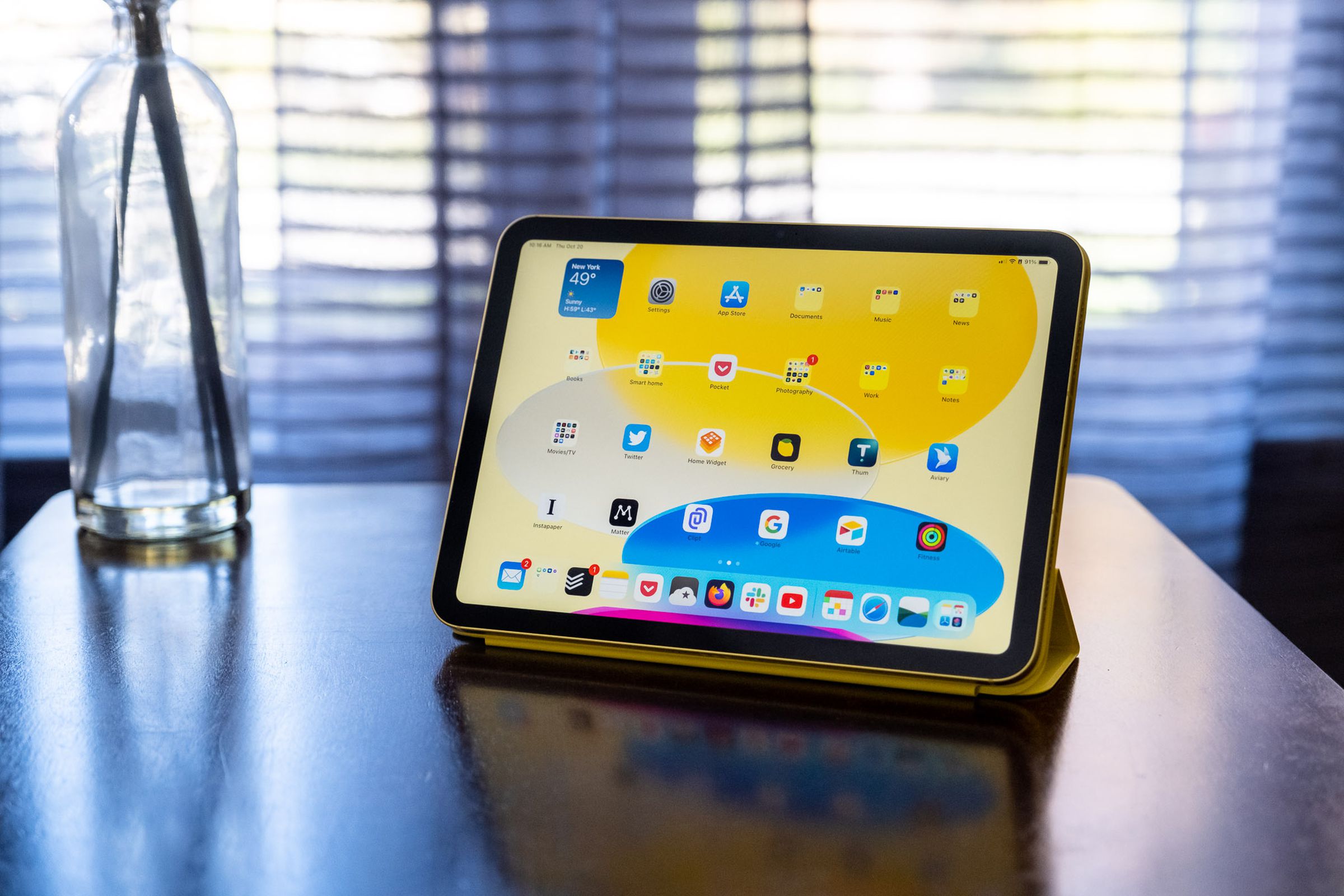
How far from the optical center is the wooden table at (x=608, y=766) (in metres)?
0.39

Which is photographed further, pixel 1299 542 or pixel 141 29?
pixel 1299 542

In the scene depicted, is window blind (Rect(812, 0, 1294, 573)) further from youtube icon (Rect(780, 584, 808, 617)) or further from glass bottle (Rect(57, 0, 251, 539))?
youtube icon (Rect(780, 584, 808, 617))

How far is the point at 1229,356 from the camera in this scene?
80.1 inches

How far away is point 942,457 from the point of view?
573mm

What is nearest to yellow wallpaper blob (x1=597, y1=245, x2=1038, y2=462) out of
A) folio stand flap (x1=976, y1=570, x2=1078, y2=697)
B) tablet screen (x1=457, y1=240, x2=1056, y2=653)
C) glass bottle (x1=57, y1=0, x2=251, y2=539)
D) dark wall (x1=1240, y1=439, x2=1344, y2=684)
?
tablet screen (x1=457, y1=240, x2=1056, y2=653)

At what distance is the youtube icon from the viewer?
556mm

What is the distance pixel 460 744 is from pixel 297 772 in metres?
0.07

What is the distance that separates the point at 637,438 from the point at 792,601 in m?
0.13

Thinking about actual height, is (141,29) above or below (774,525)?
above

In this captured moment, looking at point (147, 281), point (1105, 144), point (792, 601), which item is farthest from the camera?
point (1105, 144)

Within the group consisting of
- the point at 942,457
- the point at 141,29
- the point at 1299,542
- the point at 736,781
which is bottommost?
the point at 1299,542

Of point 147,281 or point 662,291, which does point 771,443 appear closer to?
point 662,291

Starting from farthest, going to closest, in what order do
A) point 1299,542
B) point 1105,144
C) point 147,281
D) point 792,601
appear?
point 1299,542 < point 1105,144 < point 147,281 < point 792,601

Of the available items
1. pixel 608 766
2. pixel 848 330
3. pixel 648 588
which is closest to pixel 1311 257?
pixel 848 330
